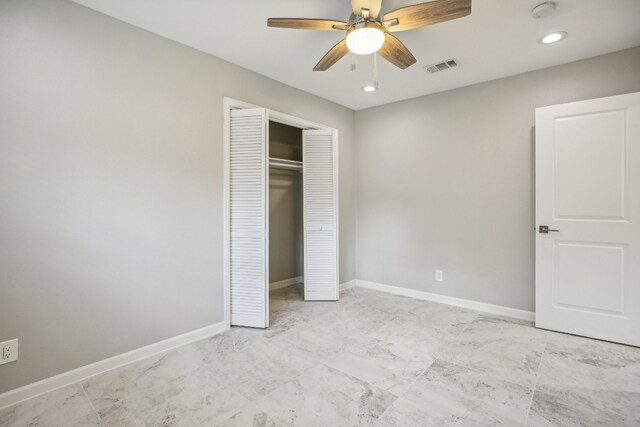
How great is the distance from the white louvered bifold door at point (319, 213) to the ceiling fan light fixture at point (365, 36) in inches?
78.0

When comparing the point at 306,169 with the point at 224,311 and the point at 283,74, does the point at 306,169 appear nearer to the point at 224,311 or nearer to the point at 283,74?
the point at 283,74

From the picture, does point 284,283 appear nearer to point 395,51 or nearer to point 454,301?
point 454,301

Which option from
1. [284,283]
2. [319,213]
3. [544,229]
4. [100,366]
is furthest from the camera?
[284,283]

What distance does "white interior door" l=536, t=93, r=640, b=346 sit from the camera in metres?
2.59

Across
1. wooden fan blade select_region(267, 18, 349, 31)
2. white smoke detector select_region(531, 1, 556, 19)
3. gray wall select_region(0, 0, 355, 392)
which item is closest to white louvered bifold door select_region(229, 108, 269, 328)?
gray wall select_region(0, 0, 355, 392)

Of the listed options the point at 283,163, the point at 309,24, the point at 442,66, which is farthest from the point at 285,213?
the point at 309,24

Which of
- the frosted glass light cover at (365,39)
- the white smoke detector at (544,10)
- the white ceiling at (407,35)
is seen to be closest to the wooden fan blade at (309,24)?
the frosted glass light cover at (365,39)

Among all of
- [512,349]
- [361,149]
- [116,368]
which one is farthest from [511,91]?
[116,368]

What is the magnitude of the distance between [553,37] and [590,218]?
5.28 ft

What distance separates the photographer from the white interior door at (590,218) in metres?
2.59

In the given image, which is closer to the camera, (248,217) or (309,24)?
(309,24)

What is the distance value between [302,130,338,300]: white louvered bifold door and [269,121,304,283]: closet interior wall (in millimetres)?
838

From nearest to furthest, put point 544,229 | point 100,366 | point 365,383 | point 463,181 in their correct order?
point 365,383, point 100,366, point 544,229, point 463,181

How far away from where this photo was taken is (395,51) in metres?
2.22
